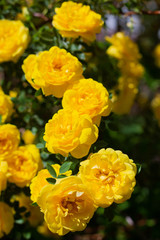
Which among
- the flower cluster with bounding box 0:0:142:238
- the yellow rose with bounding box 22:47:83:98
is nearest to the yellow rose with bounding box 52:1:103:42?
the flower cluster with bounding box 0:0:142:238

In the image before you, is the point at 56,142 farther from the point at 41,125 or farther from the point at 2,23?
the point at 2,23

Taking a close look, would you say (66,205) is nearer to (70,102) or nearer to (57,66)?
(70,102)

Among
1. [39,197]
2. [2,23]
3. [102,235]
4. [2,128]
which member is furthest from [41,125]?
[102,235]

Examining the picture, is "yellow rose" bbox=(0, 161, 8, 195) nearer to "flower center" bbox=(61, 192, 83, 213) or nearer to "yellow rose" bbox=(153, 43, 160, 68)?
"flower center" bbox=(61, 192, 83, 213)

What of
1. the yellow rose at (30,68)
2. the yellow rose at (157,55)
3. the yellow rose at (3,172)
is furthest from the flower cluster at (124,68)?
the yellow rose at (157,55)

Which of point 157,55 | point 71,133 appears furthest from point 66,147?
point 157,55

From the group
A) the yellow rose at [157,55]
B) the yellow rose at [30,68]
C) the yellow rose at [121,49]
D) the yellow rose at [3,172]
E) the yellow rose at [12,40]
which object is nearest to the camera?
the yellow rose at [3,172]

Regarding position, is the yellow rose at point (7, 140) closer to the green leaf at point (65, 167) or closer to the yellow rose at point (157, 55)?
the green leaf at point (65, 167)
